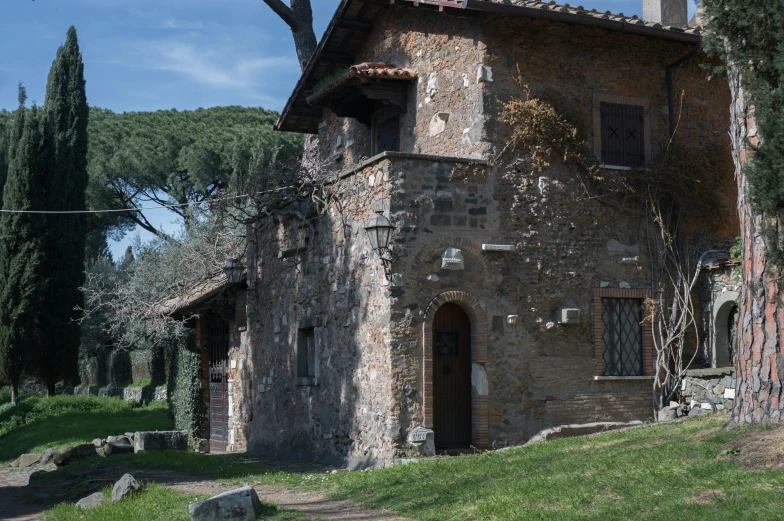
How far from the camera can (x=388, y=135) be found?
17000mm

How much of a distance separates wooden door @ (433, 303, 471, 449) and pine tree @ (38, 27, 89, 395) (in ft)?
60.5

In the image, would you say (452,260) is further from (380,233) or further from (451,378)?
(451,378)

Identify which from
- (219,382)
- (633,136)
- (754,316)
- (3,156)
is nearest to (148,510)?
(754,316)

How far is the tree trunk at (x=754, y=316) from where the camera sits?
9.25 m

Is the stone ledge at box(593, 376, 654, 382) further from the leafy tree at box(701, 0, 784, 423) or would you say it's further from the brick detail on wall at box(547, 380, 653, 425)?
the leafy tree at box(701, 0, 784, 423)

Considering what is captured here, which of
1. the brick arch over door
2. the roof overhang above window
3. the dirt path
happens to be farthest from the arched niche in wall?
the dirt path

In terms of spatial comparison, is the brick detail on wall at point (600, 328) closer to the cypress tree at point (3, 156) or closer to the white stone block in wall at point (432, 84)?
the white stone block in wall at point (432, 84)

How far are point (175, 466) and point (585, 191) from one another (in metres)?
8.05

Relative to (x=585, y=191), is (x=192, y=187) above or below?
above

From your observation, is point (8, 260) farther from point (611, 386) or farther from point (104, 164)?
point (611, 386)

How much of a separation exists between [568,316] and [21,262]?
2023 centimetres

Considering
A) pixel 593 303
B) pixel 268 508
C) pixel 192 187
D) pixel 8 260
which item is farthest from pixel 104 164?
pixel 268 508

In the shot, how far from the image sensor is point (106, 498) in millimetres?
11336

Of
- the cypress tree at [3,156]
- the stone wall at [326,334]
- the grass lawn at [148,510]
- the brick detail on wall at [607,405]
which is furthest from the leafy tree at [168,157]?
the grass lawn at [148,510]
